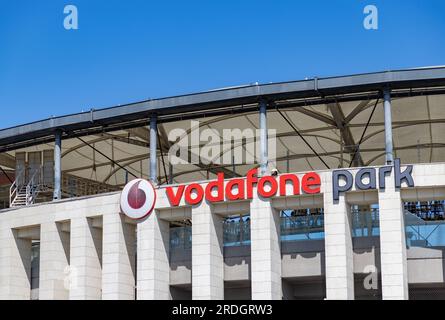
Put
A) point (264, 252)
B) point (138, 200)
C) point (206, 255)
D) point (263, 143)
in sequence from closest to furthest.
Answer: point (264, 252), point (206, 255), point (263, 143), point (138, 200)

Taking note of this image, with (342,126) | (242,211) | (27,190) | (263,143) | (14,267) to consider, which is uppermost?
(342,126)

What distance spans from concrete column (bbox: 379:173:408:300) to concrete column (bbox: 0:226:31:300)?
23487 mm

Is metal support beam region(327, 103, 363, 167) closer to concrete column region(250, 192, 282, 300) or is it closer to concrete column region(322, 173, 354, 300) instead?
concrete column region(322, 173, 354, 300)

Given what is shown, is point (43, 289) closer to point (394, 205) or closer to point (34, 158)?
point (34, 158)

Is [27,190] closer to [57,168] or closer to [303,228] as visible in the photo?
[57,168]

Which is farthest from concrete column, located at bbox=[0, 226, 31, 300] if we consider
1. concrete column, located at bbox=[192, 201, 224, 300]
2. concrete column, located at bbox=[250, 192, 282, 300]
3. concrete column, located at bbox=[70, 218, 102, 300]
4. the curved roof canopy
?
concrete column, located at bbox=[250, 192, 282, 300]

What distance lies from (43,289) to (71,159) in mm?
13578

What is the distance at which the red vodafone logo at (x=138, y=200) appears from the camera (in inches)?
1886

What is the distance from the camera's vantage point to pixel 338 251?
4300 cm

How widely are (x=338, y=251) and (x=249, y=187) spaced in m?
6.13

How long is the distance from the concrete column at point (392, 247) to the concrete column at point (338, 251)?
6.00 ft

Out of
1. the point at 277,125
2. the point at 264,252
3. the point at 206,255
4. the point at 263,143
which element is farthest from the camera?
the point at 277,125

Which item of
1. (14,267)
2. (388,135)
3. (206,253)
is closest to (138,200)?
(206,253)

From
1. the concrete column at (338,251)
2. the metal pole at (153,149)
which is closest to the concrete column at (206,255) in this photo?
the metal pole at (153,149)
